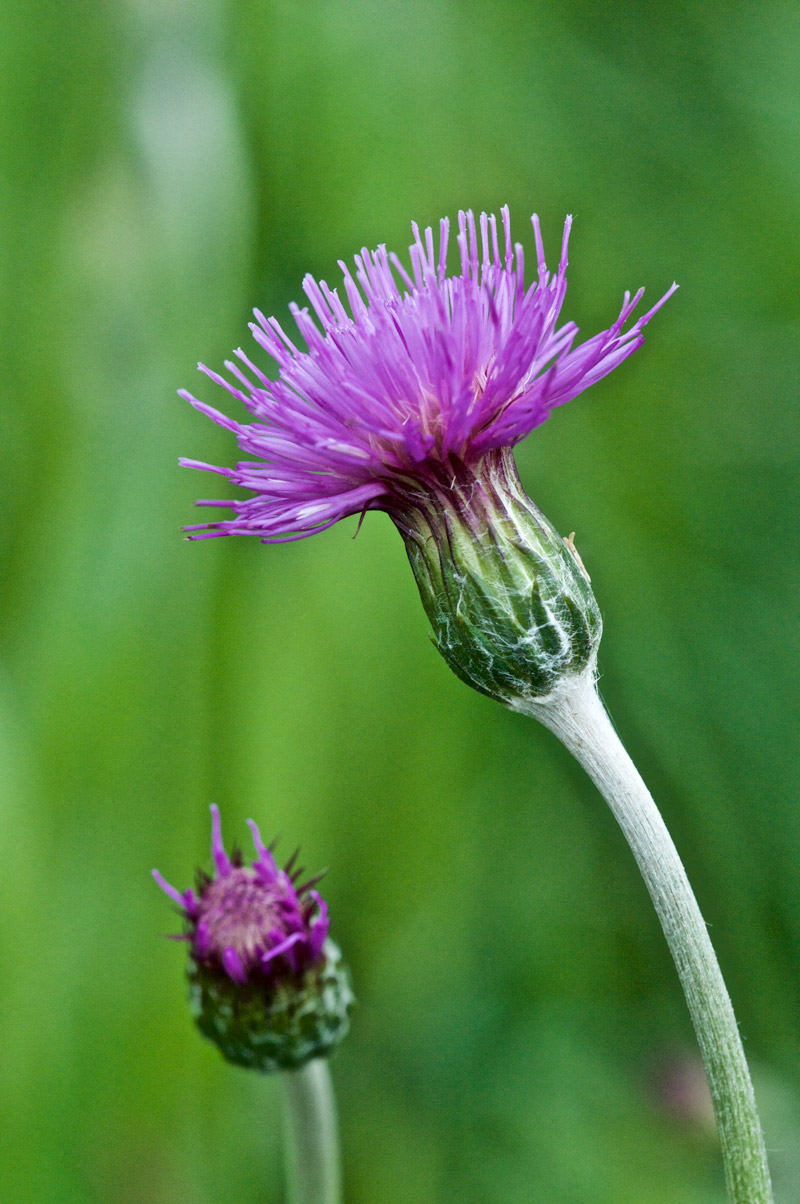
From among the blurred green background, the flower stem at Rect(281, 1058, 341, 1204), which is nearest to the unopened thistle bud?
the flower stem at Rect(281, 1058, 341, 1204)

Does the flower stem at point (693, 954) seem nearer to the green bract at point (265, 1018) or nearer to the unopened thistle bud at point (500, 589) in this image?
the unopened thistle bud at point (500, 589)

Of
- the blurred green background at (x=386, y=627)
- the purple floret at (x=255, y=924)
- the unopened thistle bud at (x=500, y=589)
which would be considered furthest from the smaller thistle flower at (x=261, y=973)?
the blurred green background at (x=386, y=627)

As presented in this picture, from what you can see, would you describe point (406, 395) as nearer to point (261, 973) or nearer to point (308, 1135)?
point (261, 973)

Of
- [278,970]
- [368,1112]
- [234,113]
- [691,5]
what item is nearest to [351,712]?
[368,1112]

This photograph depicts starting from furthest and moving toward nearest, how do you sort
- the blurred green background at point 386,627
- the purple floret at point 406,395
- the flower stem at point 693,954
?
the blurred green background at point 386,627, the purple floret at point 406,395, the flower stem at point 693,954

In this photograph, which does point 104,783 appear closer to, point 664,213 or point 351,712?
point 351,712

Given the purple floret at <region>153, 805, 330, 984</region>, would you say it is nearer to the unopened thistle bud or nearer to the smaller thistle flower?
the smaller thistle flower
